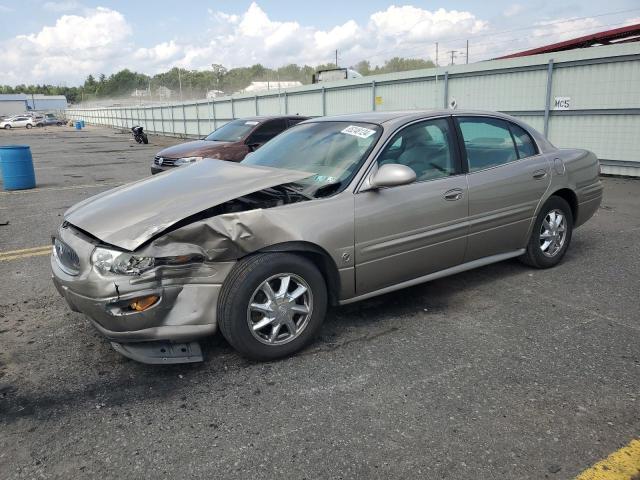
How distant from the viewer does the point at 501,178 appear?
420 centimetres

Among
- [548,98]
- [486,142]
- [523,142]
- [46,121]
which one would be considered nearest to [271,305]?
[486,142]

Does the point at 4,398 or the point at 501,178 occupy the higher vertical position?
the point at 501,178

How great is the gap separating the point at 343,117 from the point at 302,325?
191cm

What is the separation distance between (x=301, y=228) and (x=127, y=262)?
104cm

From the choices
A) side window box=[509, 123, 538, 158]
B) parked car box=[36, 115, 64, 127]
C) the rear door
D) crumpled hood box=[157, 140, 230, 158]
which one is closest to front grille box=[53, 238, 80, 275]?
the rear door

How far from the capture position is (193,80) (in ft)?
341

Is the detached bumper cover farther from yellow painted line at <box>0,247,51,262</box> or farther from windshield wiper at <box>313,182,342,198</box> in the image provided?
yellow painted line at <box>0,247,51,262</box>

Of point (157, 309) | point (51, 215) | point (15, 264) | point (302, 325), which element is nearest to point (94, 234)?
point (157, 309)

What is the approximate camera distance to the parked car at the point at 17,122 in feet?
191

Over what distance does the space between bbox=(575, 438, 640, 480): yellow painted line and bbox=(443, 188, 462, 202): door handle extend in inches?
79.9

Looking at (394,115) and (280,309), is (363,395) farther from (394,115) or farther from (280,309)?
(394,115)

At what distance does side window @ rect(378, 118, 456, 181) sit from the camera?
3.73 metres

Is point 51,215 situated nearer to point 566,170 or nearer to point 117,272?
point 117,272

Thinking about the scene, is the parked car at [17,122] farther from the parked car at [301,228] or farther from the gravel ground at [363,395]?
the parked car at [301,228]
